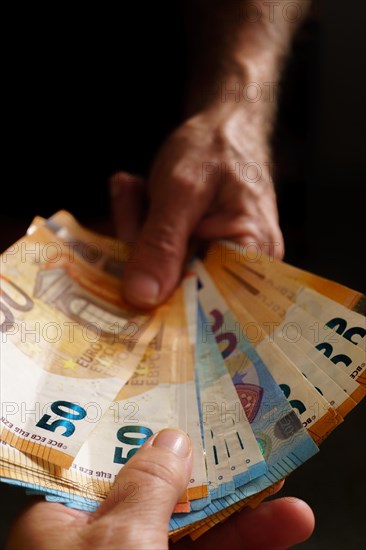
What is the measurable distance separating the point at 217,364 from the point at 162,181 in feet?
1.35

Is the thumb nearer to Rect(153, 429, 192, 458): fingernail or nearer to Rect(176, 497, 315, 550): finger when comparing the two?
Rect(153, 429, 192, 458): fingernail

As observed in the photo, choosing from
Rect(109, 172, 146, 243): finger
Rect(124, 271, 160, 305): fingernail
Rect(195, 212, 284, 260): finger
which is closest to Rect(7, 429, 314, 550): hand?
Rect(124, 271, 160, 305): fingernail

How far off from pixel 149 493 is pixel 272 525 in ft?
0.67

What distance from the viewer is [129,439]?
27.5 inches

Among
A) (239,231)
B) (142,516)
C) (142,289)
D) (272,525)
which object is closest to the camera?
(142,516)

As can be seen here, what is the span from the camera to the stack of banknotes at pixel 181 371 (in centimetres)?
64

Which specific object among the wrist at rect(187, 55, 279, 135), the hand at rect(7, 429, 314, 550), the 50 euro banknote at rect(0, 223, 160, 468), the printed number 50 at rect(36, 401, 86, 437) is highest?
the wrist at rect(187, 55, 279, 135)

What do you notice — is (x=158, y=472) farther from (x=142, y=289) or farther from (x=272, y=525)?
(x=142, y=289)

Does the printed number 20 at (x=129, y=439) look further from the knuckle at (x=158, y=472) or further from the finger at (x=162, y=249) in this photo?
the finger at (x=162, y=249)

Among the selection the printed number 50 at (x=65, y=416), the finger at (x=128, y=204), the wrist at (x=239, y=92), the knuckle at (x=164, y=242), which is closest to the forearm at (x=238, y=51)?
the wrist at (x=239, y=92)

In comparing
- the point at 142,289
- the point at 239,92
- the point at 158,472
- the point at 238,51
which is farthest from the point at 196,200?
the point at 158,472

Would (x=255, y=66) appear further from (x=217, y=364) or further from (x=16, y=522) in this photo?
(x=16, y=522)

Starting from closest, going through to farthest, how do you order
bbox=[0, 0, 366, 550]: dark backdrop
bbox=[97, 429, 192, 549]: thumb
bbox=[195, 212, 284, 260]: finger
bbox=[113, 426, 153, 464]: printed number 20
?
1. bbox=[97, 429, 192, 549]: thumb
2. bbox=[113, 426, 153, 464]: printed number 20
3. bbox=[195, 212, 284, 260]: finger
4. bbox=[0, 0, 366, 550]: dark backdrop

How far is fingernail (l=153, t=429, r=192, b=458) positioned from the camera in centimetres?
62
